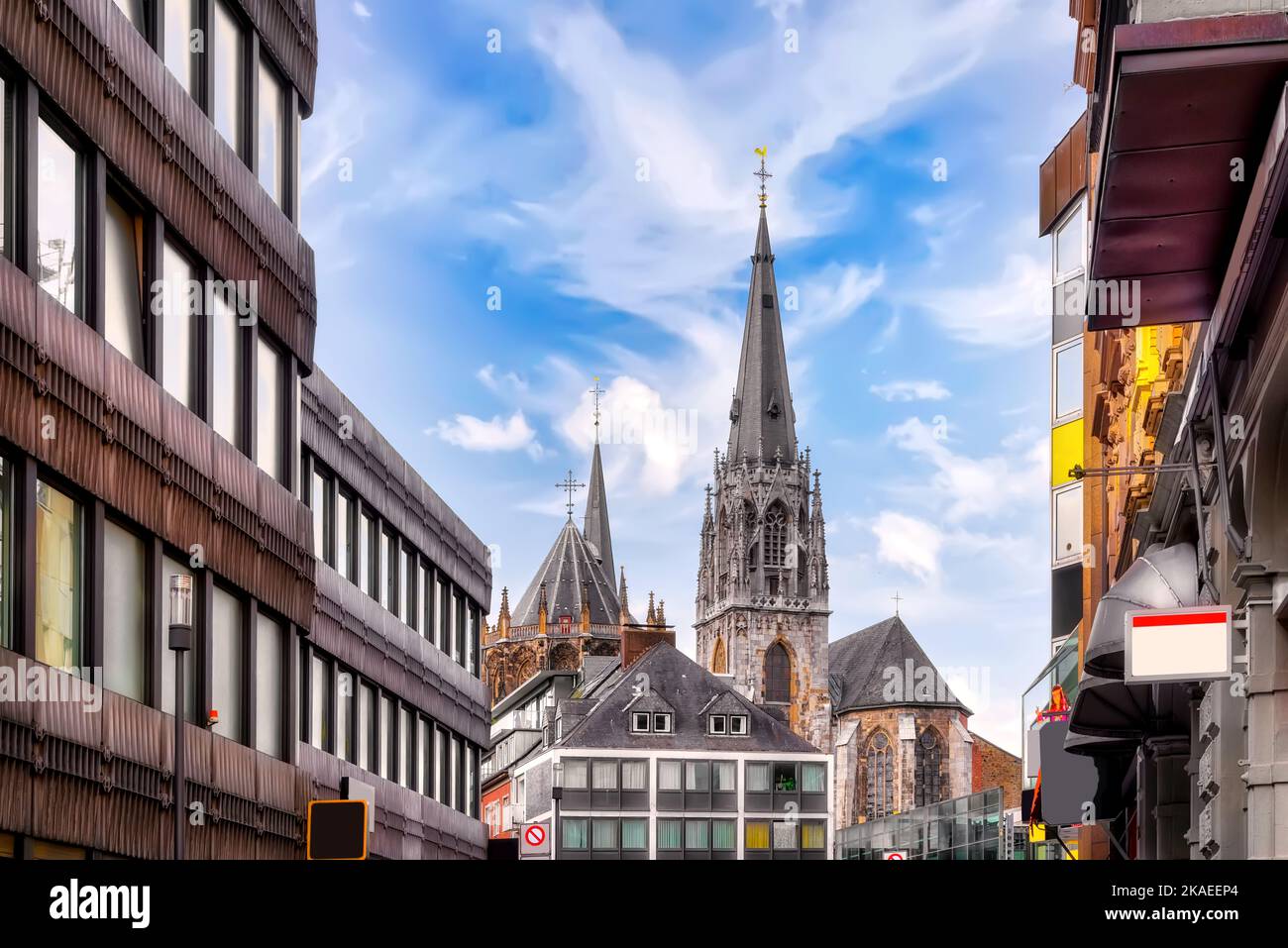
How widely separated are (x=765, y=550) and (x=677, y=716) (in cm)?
5132

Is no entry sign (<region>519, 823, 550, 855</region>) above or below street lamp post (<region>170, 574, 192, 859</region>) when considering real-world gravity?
below

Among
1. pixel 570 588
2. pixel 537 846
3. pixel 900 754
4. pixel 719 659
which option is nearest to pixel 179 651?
pixel 537 846

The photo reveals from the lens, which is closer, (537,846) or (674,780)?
(537,846)

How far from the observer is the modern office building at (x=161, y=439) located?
1812 cm

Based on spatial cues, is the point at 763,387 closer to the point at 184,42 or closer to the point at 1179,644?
the point at 184,42

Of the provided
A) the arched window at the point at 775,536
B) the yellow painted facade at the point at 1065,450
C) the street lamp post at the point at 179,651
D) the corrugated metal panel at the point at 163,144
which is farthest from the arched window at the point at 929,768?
the street lamp post at the point at 179,651

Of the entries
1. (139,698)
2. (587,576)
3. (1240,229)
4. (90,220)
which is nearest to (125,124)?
(90,220)

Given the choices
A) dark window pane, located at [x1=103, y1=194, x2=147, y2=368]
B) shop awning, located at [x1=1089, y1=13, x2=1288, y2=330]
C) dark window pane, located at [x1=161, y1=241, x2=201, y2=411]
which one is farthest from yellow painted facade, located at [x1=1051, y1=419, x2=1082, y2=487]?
shop awning, located at [x1=1089, y1=13, x2=1288, y2=330]

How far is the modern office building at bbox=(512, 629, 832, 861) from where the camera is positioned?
92.9 m

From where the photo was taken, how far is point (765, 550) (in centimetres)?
14962

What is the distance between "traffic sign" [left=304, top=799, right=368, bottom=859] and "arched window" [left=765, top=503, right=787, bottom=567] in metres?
134

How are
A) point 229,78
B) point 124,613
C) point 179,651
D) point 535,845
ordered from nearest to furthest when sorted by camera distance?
1. point 179,651
2. point 124,613
3. point 229,78
4. point 535,845

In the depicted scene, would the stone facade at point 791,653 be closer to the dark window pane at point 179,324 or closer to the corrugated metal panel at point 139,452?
the corrugated metal panel at point 139,452

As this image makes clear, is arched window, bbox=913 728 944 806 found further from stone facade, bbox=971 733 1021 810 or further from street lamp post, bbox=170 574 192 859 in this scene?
street lamp post, bbox=170 574 192 859
